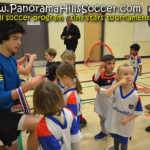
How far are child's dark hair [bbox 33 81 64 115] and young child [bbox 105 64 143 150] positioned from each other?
0.70 metres

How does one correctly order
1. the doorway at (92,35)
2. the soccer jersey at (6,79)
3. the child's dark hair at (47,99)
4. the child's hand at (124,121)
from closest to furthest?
1. the child's dark hair at (47,99)
2. the soccer jersey at (6,79)
3. the child's hand at (124,121)
4. the doorway at (92,35)

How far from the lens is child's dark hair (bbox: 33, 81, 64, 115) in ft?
3.63

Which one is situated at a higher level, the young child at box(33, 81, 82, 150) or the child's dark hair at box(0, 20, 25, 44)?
the child's dark hair at box(0, 20, 25, 44)

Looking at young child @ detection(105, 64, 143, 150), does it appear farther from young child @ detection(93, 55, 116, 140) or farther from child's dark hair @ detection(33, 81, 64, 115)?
child's dark hair @ detection(33, 81, 64, 115)

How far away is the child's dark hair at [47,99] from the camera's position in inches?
43.6

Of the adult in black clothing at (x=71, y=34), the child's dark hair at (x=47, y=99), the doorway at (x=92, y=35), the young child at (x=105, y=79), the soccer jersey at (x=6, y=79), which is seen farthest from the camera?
the doorway at (x=92, y=35)

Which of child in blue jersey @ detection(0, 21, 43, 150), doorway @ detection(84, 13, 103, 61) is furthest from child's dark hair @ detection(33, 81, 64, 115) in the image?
doorway @ detection(84, 13, 103, 61)

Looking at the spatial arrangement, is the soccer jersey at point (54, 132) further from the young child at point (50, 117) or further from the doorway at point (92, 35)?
the doorway at point (92, 35)

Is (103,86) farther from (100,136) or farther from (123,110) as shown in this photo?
(100,136)

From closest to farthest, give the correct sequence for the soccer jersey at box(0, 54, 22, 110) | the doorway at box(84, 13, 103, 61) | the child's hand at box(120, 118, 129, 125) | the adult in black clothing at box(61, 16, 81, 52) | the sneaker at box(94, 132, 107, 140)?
the soccer jersey at box(0, 54, 22, 110)
the child's hand at box(120, 118, 129, 125)
the sneaker at box(94, 132, 107, 140)
the adult in black clothing at box(61, 16, 81, 52)
the doorway at box(84, 13, 103, 61)

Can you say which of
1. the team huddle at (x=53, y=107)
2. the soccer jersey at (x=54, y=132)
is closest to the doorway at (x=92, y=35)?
the team huddle at (x=53, y=107)

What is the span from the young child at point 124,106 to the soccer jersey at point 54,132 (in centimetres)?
63

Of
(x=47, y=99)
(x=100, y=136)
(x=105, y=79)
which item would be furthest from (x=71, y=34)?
(x=47, y=99)

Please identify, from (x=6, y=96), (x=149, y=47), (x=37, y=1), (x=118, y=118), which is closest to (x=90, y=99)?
(x=118, y=118)
